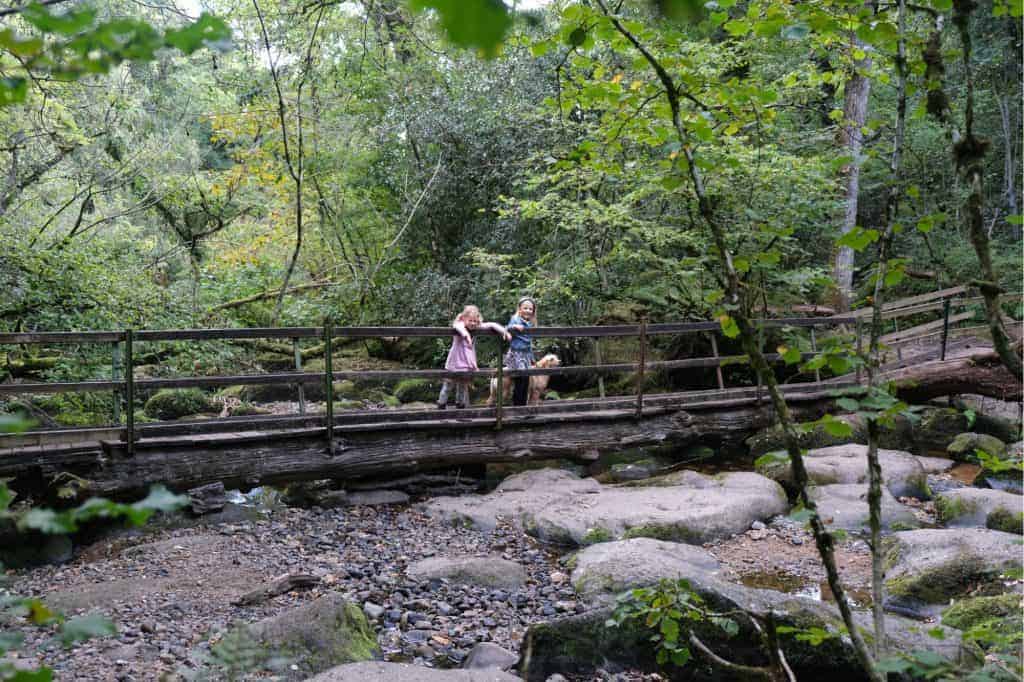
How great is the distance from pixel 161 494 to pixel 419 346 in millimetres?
15300

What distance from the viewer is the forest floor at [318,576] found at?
15.2 feet

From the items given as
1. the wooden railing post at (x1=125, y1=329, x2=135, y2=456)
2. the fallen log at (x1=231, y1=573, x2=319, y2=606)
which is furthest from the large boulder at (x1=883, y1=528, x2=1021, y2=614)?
the wooden railing post at (x1=125, y1=329, x2=135, y2=456)

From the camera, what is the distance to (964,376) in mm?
10922

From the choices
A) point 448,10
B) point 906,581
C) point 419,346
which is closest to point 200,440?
point 906,581

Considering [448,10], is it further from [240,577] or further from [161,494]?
[240,577]

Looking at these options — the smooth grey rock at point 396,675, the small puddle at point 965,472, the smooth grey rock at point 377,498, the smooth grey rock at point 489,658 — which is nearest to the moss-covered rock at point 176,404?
the smooth grey rock at point 377,498

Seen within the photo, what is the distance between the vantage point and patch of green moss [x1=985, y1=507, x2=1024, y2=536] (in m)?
6.96

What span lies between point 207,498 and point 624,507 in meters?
4.42

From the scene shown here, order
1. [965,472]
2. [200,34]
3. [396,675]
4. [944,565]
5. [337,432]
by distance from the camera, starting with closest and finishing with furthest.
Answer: [200,34], [396,675], [944,565], [337,432], [965,472]

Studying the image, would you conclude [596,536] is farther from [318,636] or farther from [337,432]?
[318,636]

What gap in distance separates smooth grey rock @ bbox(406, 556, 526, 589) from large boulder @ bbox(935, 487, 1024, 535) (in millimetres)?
5027

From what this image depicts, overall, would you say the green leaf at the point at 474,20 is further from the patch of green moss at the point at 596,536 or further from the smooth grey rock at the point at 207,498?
the smooth grey rock at the point at 207,498

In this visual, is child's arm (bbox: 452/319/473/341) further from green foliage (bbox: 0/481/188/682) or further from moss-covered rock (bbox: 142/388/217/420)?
green foliage (bbox: 0/481/188/682)

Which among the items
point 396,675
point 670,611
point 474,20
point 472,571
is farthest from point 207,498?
point 474,20
